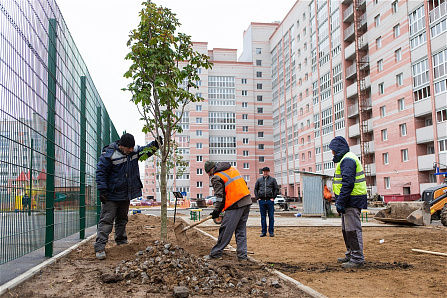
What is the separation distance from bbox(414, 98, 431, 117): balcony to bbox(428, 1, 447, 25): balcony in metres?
6.82

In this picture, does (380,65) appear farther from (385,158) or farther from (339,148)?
(339,148)

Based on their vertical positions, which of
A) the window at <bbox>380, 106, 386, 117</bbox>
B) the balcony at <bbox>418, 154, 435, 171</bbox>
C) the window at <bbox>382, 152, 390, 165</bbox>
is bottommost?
the balcony at <bbox>418, 154, 435, 171</bbox>

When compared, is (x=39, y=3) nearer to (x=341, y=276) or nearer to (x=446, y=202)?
(x=341, y=276)

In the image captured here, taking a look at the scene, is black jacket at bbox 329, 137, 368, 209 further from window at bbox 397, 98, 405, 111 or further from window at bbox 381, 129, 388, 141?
window at bbox 381, 129, 388, 141

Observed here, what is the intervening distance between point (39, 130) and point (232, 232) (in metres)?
3.33

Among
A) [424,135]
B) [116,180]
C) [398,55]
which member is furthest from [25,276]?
[398,55]

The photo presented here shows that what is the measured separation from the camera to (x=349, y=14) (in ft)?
158

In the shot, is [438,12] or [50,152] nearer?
[50,152]

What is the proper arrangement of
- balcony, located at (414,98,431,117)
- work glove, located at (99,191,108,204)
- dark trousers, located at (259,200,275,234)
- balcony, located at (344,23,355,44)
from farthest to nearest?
balcony, located at (344,23,355,44)
balcony, located at (414,98,431,117)
dark trousers, located at (259,200,275,234)
work glove, located at (99,191,108,204)

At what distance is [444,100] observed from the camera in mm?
32375

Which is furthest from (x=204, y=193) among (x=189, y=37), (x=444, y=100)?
(x=189, y=37)

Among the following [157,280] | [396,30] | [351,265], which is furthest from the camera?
[396,30]

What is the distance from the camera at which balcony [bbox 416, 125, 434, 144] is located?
33.8 m

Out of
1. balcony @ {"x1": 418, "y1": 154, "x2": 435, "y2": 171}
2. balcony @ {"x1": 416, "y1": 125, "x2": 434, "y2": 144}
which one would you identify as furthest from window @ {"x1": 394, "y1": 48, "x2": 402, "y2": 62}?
balcony @ {"x1": 418, "y1": 154, "x2": 435, "y2": 171}
